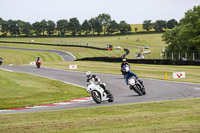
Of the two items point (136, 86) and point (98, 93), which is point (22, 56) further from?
point (98, 93)

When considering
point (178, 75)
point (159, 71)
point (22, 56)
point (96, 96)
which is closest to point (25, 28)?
point (22, 56)

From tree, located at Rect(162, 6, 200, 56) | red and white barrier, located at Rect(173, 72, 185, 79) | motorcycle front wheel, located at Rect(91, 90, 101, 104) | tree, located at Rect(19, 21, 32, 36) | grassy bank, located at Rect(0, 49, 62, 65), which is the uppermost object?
tree, located at Rect(19, 21, 32, 36)

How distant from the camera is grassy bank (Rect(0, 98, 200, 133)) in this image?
8.72 m

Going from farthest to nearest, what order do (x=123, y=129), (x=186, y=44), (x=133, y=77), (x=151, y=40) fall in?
(x=151, y=40), (x=186, y=44), (x=133, y=77), (x=123, y=129)

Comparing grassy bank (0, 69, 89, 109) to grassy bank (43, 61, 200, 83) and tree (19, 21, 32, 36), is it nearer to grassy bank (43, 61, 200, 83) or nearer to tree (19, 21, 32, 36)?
grassy bank (43, 61, 200, 83)

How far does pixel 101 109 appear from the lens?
12977 millimetres

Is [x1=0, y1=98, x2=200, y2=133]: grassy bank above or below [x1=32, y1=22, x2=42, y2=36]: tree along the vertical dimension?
below

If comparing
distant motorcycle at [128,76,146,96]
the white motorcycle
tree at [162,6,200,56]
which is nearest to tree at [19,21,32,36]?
tree at [162,6,200,56]

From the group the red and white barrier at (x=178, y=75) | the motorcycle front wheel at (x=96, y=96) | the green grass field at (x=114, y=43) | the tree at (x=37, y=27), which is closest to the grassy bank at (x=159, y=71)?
the red and white barrier at (x=178, y=75)

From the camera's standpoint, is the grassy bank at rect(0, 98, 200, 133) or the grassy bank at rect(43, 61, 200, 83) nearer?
the grassy bank at rect(0, 98, 200, 133)

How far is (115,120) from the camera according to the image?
10148mm

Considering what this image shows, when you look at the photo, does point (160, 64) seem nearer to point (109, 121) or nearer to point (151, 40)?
point (109, 121)

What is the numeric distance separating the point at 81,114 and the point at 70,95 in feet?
30.7

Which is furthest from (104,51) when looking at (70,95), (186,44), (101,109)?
(101,109)
